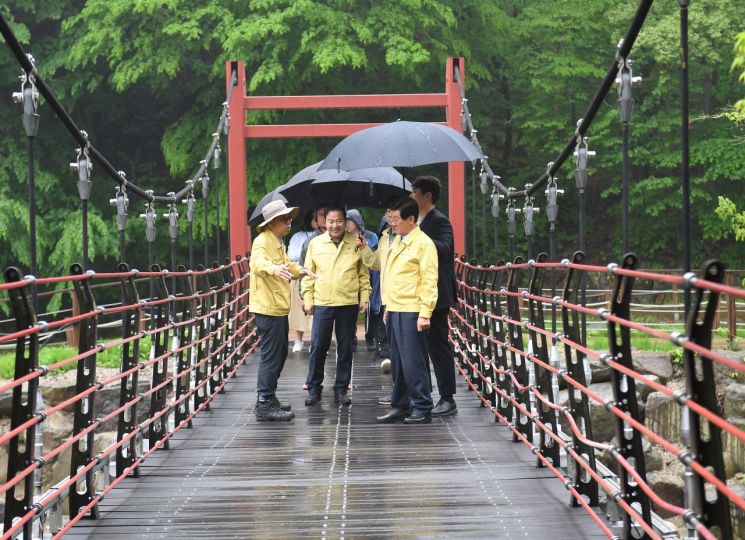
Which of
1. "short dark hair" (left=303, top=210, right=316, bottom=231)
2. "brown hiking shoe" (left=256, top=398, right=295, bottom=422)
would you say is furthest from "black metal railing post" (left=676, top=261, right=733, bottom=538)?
"short dark hair" (left=303, top=210, right=316, bottom=231)

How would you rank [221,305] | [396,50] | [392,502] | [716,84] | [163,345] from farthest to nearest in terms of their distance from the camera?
[716,84]
[396,50]
[221,305]
[163,345]
[392,502]

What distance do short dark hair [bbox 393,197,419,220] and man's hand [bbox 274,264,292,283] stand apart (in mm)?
587

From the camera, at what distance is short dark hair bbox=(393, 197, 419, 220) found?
5730mm

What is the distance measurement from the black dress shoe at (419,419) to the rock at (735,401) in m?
7.25

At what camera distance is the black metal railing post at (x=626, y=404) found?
3.26 meters

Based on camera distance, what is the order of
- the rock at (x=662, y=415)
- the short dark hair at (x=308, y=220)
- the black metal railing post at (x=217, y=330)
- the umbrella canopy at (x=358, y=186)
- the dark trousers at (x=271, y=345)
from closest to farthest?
the dark trousers at (x=271, y=345)
the black metal railing post at (x=217, y=330)
the umbrella canopy at (x=358, y=186)
the short dark hair at (x=308, y=220)
the rock at (x=662, y=415)

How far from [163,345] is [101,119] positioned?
1729 centimetres

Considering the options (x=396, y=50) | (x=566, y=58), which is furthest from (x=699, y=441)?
(x=566, y=58)

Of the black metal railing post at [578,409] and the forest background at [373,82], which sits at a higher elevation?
the forest background at [373,82]

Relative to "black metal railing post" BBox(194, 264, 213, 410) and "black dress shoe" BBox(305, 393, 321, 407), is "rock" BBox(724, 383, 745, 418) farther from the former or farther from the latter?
"black metal railing post" BBox(194, 264, 213, 410)

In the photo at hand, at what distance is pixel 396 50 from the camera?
57.3ft

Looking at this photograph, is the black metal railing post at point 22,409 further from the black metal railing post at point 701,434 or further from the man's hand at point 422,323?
the man's hand at point 422,323

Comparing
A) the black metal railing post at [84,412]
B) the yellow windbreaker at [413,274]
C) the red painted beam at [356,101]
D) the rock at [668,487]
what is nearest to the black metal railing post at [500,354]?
the yellow windbreaker at [413,274]

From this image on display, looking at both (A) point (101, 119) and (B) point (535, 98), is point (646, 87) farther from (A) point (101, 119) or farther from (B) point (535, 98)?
(A) point (101, 119)
